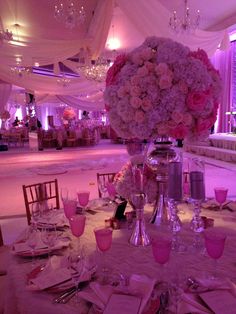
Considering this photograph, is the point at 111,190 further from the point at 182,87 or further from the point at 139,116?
the point at 182,87

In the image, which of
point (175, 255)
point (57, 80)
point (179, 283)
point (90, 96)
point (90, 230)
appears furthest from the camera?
point (90, 96)

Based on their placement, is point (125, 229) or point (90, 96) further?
point (90, 96)

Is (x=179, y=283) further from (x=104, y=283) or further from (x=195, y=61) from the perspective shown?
(x=195, y=61)

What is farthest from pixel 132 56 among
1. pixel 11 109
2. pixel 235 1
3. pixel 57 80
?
pixel 11 109

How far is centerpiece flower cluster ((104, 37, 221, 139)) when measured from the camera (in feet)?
5.13

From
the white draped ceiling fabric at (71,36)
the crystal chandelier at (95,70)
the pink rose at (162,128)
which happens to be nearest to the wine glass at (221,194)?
the pink rose at (162,128)

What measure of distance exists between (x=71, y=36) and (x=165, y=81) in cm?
711

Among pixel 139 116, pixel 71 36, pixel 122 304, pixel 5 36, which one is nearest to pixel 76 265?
pixel 122 304

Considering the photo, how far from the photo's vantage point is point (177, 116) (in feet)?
5.14

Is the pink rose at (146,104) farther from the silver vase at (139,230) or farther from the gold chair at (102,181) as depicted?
the gold chair at (102,181)

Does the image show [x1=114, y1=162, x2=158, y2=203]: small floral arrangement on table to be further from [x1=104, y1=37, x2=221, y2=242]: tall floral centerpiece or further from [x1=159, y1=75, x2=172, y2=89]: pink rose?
[x1=159, y1=75, x2=172, y2=89]: pink rose

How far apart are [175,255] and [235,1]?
30.5ft

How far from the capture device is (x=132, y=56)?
166cm

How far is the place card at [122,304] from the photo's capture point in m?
1.03
